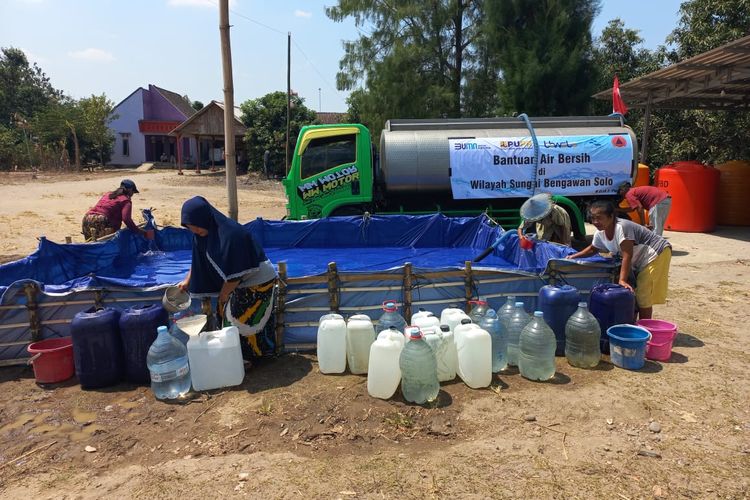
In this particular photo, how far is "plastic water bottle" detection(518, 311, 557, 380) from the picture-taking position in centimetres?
412

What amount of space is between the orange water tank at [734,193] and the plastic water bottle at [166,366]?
13.8 metres

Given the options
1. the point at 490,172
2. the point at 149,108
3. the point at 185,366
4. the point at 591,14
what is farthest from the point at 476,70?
the point at 149,108

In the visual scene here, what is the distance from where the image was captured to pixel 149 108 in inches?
1572

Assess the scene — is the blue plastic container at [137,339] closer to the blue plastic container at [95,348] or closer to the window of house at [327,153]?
the blue plastic container at [95,348]

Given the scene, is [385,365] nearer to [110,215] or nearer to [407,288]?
[407,288]

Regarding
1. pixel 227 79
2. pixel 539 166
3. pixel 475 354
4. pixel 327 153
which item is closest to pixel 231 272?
pixel 475 354

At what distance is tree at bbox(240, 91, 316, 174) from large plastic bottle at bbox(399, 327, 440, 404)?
2477cm

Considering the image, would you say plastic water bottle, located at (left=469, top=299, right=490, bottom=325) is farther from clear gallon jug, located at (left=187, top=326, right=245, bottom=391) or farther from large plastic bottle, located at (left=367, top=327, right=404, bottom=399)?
clear gallon jug, located at (left=187, top=326, right=245, bottom=391)

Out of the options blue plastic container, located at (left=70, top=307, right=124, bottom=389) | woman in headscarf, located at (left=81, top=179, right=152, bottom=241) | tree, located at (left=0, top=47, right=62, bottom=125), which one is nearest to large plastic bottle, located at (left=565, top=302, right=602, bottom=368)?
blue plastic container, located at (left=70, top=307, right=124, bottom=389)

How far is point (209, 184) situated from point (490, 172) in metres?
19.5

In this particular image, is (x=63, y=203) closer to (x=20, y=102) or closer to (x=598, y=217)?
(x=598, y=217)

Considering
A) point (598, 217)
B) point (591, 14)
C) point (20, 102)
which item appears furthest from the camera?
point (20, 102)

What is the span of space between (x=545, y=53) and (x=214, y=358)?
1594 centimetres

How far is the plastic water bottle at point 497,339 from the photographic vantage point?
4.32 meters
